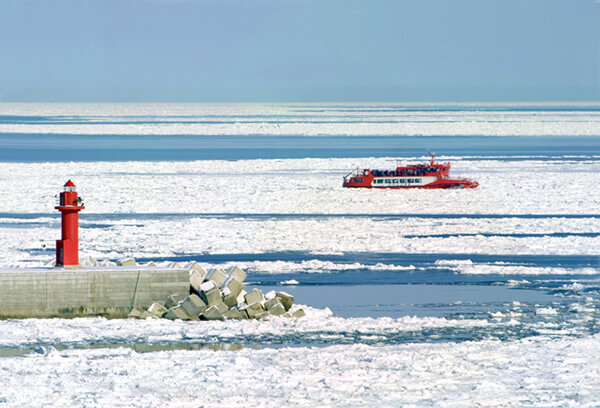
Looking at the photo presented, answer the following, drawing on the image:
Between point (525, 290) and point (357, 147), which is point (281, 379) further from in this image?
point (357, 147)

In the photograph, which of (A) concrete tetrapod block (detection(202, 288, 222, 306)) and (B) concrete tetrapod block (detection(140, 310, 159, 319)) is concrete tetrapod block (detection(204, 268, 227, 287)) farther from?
(B) concrete tetrapod block (detection(140, 310, 159, 319))

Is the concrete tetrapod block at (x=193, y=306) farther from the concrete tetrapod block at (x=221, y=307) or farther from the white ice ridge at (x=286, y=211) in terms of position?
the white ice ridge at (x=286, y=211)

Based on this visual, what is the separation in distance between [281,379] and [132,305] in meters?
3.25

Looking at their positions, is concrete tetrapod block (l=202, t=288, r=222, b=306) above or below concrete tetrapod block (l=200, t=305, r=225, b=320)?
above

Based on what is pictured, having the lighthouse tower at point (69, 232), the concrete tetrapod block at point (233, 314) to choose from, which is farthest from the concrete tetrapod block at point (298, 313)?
the lighthouse tower at point (69, 232)

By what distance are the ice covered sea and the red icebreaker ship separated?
93 cm

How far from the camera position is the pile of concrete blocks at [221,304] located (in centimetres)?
1216

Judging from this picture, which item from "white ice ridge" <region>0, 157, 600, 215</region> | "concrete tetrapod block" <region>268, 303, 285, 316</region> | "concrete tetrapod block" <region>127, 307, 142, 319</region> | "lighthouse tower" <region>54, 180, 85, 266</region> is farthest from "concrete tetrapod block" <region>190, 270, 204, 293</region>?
"white ice ridge" <region>0, 157, 600, 215</region>

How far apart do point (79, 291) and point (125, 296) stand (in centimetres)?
51

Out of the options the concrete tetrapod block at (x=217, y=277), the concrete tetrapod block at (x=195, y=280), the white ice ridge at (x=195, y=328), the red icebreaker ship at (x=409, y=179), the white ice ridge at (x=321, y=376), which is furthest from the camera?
the red icebreaker ship at (x=409, y=179)

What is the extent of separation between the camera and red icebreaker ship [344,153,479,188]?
3064 centimetres

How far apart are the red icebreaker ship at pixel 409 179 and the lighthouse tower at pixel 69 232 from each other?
700 inches

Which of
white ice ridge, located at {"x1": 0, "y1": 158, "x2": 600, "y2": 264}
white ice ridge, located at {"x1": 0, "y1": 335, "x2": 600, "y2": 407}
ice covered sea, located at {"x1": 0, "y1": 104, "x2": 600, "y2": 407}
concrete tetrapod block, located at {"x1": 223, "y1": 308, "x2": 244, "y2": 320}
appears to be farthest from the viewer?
white ice ridge, located at {"x1": 0, "y1": 158, "x2": 600, "y2": 264}

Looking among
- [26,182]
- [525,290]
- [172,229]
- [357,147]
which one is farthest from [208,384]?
[357,147]
